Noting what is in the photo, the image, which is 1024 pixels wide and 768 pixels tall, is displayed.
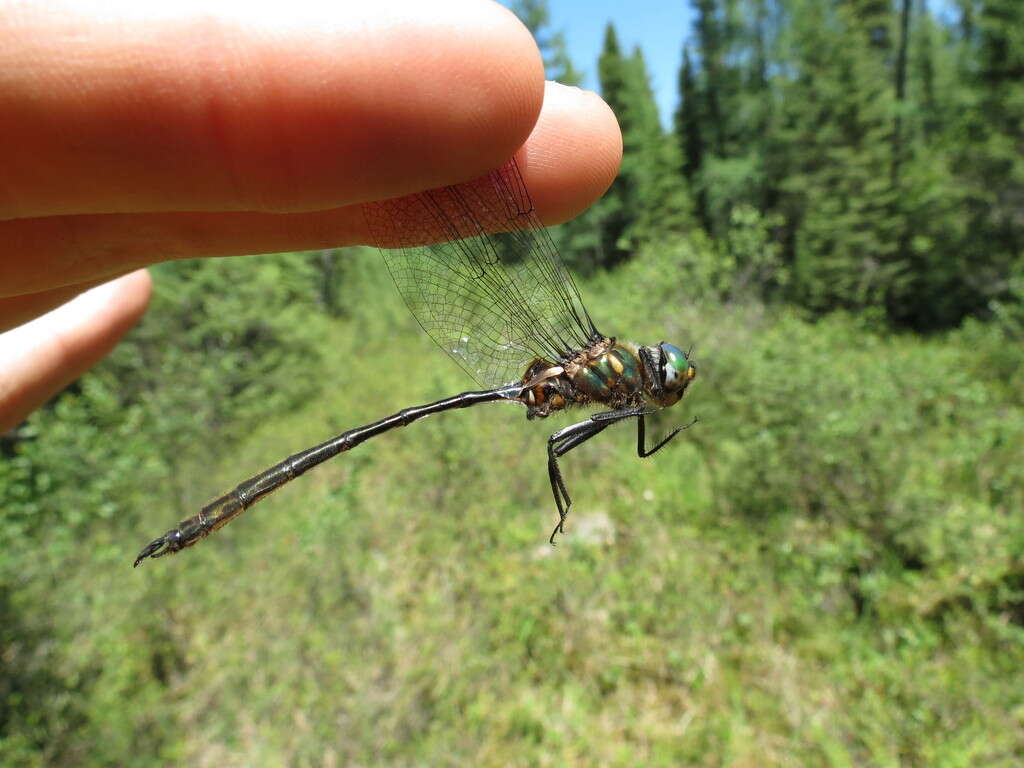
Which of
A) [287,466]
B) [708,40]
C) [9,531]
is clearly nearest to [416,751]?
[287,466]

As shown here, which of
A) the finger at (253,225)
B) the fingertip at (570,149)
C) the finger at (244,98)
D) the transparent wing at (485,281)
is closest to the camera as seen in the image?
the finger at (244,98)

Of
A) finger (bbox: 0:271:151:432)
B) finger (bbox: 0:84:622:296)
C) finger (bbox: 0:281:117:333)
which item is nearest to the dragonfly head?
finger (bbox: 0:84:622:296)

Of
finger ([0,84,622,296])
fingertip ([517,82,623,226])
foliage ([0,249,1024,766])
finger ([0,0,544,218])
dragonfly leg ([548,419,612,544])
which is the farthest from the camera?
foliage ([0,249,1024,766])

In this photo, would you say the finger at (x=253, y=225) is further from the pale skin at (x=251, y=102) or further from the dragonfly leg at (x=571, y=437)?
the dragonfly leg at (x=571, y=437)

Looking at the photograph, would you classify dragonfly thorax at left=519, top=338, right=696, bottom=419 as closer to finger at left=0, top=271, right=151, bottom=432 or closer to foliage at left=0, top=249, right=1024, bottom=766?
finger at left=0, top=271, right=151, bottom=432

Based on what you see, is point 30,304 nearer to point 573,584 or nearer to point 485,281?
point 485,281

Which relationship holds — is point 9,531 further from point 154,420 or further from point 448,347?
point 448,347

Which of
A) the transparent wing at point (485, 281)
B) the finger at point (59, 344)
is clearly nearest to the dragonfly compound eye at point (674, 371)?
the transparent wing at point (485, 281)
